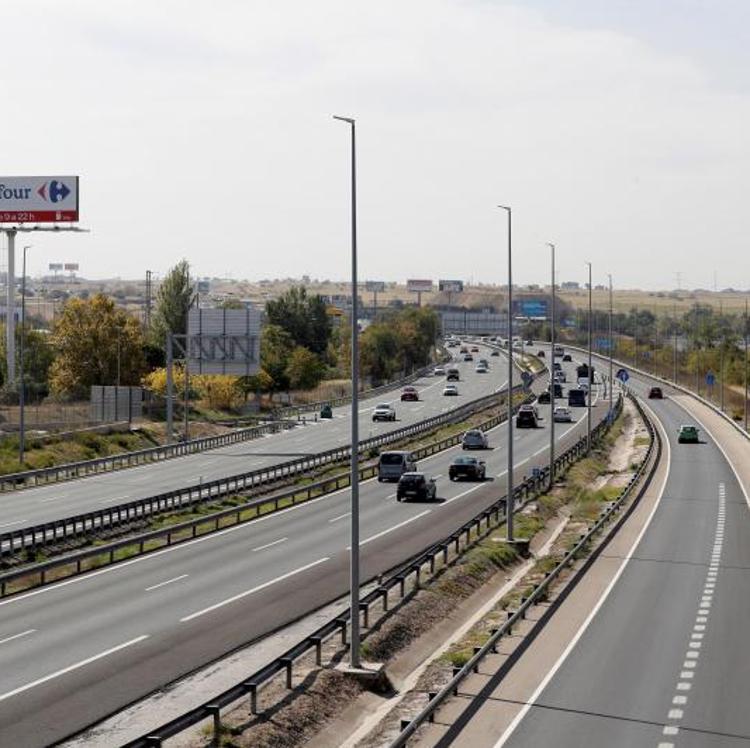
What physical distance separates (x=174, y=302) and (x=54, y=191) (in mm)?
41399

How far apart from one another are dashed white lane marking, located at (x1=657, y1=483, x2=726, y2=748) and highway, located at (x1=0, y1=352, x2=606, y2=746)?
815 centimetres

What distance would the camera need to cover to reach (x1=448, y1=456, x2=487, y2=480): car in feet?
219

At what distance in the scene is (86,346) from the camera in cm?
10856

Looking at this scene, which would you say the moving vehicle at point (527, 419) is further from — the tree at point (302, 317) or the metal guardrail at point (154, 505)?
the tree at point (302, 317)

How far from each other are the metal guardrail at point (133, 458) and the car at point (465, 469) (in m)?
15.8

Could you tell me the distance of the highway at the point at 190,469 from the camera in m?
53.6

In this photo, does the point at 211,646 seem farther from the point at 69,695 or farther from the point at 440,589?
the point at 440,589

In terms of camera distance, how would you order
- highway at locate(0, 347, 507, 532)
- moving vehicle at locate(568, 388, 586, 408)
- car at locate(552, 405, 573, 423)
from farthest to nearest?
moving vehicle at locate(568, 388, 586, 408)
car at locate(552, 405, 573, 423)
highway at locate(0, 347, 507, 532)

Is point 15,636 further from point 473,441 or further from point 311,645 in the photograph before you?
point 473,441

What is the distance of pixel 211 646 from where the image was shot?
28.0 metres

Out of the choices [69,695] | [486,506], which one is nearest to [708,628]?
[69,695]

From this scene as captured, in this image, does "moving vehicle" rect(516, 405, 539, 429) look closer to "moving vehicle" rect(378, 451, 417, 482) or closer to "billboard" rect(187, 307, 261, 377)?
"billboard" rect(187, 307, 261, 377)

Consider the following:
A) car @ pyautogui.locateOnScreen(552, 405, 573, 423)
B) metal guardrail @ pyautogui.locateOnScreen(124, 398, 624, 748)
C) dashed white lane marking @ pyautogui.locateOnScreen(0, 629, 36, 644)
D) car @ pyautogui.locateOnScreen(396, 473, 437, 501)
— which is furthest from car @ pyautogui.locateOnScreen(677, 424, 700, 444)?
dashed white lane marking @ pyautogui.locateOnScreen(0, 629, 36, 644)

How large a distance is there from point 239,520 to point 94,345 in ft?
203
